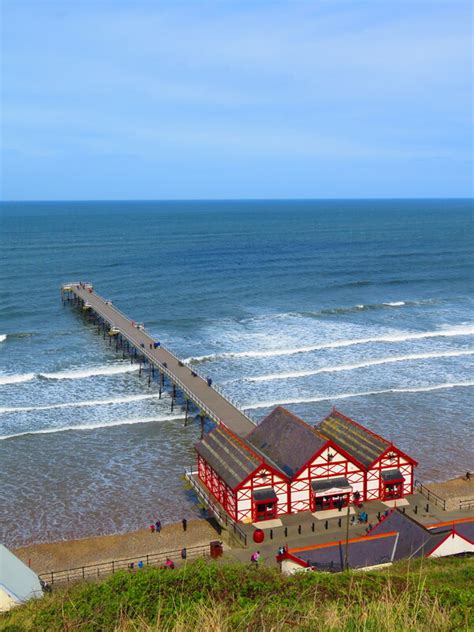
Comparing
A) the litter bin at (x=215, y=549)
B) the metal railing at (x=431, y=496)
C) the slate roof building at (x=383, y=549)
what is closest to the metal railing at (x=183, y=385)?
the metal railing at (x=431, y=496)

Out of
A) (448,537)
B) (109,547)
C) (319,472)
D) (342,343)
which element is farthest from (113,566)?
(342,343)

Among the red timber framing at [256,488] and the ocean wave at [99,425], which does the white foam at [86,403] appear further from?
the red timber framing at [256,488]

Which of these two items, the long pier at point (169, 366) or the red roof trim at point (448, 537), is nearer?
the red roof trim at point (448, 537)

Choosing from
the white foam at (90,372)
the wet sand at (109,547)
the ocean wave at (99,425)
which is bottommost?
the wet sand at (109,547)

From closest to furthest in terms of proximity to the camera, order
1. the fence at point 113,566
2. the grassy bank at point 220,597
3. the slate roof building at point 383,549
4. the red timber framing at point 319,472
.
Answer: the grassy bank at point 220,597, the slate roof building at point 383,549, the fence at point 113,566, the red timber framing at point 319,472

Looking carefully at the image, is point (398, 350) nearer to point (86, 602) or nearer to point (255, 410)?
point (255, 410)

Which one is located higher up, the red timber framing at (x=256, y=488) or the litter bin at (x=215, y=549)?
the red timber framing at (x=256, y=488)

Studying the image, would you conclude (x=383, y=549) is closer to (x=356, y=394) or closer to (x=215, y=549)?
(x=215, y=549)

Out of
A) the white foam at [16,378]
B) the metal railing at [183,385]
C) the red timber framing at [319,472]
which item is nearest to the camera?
the red timber framing at [319,472]
